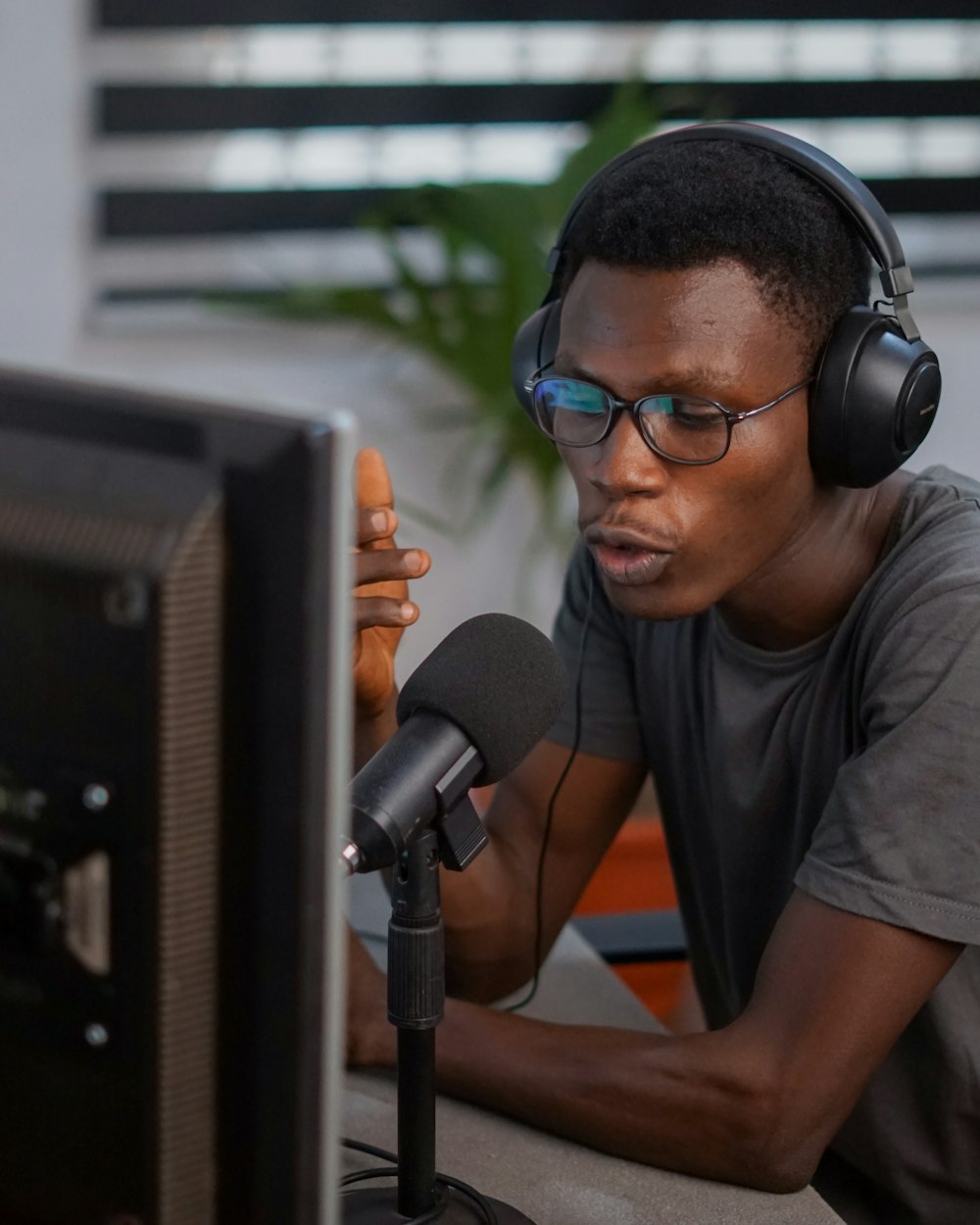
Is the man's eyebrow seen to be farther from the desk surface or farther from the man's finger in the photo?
the desk surface

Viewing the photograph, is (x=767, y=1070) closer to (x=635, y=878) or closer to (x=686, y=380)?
(x=686, y=380)

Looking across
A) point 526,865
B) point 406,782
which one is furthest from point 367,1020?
point 406,782

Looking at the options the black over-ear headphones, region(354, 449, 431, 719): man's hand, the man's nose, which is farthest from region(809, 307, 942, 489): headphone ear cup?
region(354, 449, 431, 719): man's hand

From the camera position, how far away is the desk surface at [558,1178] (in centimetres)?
95

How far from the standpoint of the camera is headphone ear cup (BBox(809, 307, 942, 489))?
1.09 m

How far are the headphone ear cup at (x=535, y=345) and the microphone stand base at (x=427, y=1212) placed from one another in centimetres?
59

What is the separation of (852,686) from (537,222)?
1.49 metres

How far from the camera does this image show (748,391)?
1100 mm

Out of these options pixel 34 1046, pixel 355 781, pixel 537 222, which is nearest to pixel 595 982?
pixel 355 781

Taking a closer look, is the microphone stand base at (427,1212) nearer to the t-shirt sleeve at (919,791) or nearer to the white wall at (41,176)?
the t-shirt sleeve at (919,791)

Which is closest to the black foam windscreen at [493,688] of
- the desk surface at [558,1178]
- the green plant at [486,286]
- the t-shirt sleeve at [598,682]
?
the desk surface at [558,1178]

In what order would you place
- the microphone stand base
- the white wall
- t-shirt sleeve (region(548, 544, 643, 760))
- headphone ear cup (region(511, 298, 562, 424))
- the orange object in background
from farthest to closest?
1. the white wall
2. the orange object in background
3. t-shirt sleeve (region(548, 544, 643, 760))
4. headphone ear cup (region(511, 298, 562, 424))
5. the microphone stand base

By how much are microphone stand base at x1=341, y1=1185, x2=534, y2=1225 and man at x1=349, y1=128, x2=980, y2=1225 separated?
11 cm

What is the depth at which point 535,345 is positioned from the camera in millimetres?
1245
